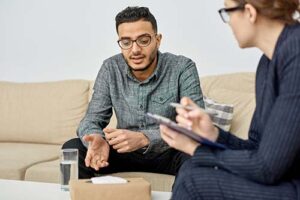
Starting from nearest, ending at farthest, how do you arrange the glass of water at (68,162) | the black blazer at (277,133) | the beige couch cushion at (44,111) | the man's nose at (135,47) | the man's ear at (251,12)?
1. the black blazer at (277,133)
2. the man's ear at (251,12)
3. the glass of water at (68,162)
4. the man's nose at (135,47)
5. the beige couch cushion at (44,111)

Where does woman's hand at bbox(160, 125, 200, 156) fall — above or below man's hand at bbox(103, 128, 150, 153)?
above

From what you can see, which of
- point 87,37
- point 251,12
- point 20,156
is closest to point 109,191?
point 251,12

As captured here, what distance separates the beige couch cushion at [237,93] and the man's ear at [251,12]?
1150 mm

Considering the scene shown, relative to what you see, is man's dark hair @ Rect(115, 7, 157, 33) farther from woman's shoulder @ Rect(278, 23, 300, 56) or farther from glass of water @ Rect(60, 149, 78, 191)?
woman's shoulder @ Rect(278, 23, 300, 56)

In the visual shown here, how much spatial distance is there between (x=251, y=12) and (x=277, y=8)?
0.20 feet

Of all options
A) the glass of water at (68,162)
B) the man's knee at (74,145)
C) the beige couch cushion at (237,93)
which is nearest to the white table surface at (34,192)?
the glass of water at (68,162)

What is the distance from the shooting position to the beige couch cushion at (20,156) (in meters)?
2.24

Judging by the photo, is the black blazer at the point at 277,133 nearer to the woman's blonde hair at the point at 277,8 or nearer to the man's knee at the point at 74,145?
the woman's blonde hair at the point at 277,8

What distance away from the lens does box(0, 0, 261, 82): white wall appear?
2.78 m

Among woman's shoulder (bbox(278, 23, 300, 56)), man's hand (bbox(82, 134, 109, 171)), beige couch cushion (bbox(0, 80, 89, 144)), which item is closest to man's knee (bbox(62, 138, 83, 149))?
man's hand (bbox(82, 134, 109, 171))

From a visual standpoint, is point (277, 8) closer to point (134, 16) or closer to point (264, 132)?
point (264, 132)

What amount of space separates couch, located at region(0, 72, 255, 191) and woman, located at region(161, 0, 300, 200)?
111 cm

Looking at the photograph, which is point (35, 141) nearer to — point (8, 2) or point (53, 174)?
point (53, 174)

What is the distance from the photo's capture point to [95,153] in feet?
5.97
